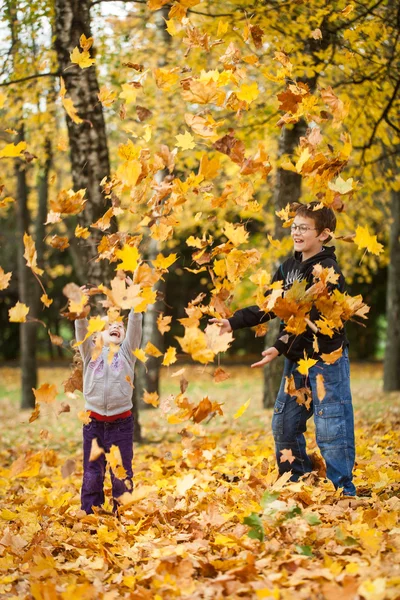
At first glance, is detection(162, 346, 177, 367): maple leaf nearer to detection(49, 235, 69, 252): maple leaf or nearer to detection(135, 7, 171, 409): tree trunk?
detection(49, 235, 69, 252): maple leaf

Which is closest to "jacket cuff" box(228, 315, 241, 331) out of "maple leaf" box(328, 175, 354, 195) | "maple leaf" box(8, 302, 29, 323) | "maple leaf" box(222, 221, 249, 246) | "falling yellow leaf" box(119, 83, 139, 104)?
"maple leaf" box(222, 221, 249, 246)

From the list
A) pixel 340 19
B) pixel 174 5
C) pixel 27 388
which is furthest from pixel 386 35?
pixel 27 388

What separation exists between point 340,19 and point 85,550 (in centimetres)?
505

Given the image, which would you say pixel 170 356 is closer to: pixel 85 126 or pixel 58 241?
pixel 58 241

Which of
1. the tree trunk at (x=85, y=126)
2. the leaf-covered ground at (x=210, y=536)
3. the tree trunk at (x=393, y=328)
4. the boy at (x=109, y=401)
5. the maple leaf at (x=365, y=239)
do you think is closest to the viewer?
the leaf-covered ground at (x=210, y=536)

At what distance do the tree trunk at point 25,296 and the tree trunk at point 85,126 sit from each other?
525cm

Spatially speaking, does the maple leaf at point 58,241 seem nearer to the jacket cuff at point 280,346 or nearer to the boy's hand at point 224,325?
the boy's hand at point 224,325

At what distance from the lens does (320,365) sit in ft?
11.6

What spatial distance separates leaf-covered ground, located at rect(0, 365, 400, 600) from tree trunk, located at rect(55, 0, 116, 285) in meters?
2.24

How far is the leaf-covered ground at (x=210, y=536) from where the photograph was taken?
8.14 feet

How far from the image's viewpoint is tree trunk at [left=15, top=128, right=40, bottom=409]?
1099cm

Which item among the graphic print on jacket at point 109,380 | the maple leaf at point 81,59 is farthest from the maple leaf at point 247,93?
the graphic print on jacket at point 109,380

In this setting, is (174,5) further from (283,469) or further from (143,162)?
(283,469)

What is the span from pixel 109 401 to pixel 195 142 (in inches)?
59.4
